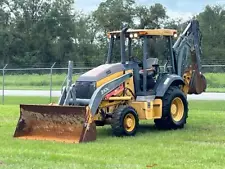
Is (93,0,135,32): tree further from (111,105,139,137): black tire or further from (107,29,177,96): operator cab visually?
(111,105,139,137): black tire

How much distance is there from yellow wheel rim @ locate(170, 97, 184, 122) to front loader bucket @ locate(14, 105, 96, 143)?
3.18m

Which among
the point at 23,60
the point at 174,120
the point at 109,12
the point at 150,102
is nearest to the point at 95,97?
the point at 150,102

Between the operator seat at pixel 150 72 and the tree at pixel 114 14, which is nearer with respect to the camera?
the operator seat at pixel 150 72

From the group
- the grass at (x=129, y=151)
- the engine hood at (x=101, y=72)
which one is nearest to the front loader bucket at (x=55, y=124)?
the grass at (x=129, y=151)

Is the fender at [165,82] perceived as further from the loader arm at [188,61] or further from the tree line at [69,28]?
the tree line at [69,28]

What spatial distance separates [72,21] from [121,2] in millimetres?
5805

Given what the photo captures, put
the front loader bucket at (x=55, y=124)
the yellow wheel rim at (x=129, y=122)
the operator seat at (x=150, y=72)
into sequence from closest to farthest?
1. the front loader bucket at (x=55, y=124)
2. the yellow wheel rim at (x=129, y=122)
3. the operator seat at (x=150, y=72)

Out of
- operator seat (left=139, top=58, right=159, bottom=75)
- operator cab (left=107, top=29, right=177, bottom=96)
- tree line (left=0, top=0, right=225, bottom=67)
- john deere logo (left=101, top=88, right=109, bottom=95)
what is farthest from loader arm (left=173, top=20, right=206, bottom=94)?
tree line (left=0, top=0, right=225, bottom=67)

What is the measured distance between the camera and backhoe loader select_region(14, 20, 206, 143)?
13.6m

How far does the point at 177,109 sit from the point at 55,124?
3.74m

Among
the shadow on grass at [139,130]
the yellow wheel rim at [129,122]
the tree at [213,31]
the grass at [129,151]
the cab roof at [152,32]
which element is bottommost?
the grass at [129,151]

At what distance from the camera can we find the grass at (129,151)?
10.0 metres

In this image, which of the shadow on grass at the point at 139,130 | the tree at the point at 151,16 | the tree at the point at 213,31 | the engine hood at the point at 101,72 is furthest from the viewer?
the tree at the point at 213,31

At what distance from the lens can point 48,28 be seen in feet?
212
